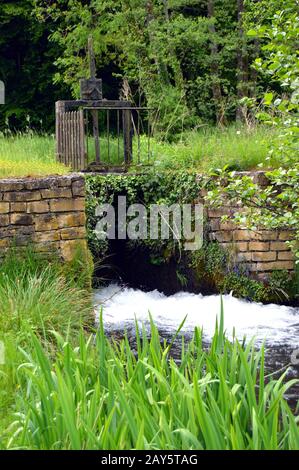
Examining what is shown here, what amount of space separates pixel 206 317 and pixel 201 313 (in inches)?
7.9

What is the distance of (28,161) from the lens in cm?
948

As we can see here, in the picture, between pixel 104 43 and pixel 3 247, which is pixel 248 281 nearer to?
pixel 3 247

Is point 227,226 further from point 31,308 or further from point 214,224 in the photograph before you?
point 31,308

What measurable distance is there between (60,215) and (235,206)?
2.31m

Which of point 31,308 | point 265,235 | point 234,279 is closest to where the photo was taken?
point 31,308

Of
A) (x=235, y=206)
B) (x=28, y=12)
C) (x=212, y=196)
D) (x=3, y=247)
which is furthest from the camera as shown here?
(x=28, y=12)

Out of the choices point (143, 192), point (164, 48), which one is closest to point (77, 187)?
point (143, 192)

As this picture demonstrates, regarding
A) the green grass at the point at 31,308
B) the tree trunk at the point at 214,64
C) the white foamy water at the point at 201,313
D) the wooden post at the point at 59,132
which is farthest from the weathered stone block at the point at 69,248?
the tree trunk at the point at 214,64

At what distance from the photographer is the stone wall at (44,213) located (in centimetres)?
745

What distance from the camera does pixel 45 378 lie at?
3584mm

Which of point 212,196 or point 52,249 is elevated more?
point 212,196

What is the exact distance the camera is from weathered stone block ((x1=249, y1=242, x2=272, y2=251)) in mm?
9242

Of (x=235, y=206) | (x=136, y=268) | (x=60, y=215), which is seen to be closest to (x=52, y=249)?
(x=60, y=215)

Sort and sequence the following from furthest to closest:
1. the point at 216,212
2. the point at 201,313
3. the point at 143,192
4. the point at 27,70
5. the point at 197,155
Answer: the point at 27,70 → the point at 143,192 → the point at 197,155 → the point at 216,212 → the point at 201,313
